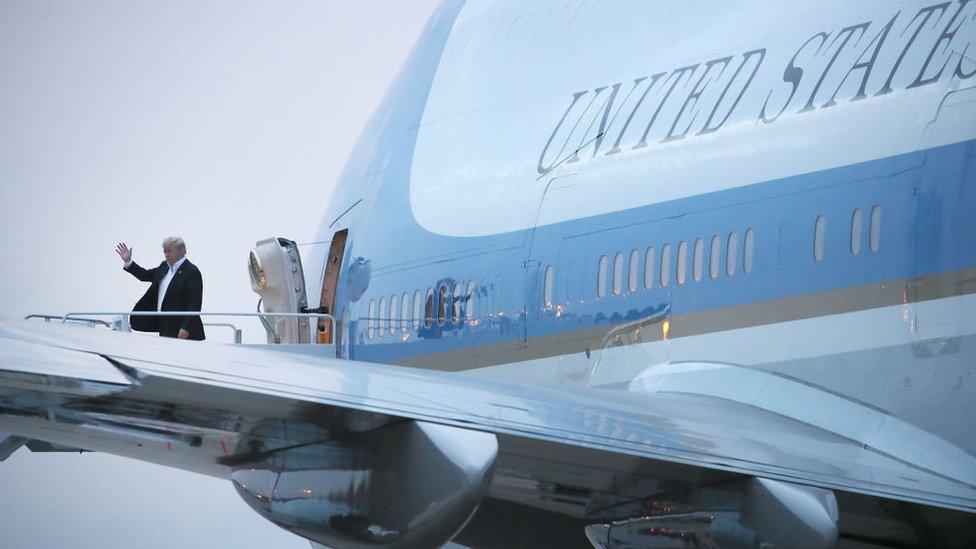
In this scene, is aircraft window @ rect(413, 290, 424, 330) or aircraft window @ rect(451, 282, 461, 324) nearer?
aircraft window @ rect(451, 282, 461, 324)

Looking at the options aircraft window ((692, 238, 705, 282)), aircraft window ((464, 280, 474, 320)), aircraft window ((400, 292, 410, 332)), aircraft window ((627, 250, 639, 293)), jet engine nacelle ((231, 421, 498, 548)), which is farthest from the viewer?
aircraft window ((400, 292, 410, 332))

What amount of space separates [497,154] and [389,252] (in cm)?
158

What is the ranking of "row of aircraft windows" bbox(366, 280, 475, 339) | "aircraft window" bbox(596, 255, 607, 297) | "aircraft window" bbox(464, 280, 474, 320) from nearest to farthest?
"aircraft window" bbox(596, 255, 607, 297) < "aircraft window" bbox(464, 280, 474, 320) < "row of aircraft windows" bbox(366, 280, 475, 339)

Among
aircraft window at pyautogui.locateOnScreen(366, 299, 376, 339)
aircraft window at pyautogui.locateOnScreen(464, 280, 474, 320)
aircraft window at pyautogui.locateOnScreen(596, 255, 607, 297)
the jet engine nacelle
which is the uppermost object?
aircraft window at pyautogui.locateOnScreen(596, 255, 607, 297)

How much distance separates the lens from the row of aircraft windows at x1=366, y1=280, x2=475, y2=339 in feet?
32.8

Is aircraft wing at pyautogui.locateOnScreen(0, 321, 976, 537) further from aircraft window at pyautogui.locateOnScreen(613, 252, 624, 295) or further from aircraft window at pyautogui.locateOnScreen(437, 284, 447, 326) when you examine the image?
aircraft window at pyautogui.locateOnScreen(437, 284, 447, 326)

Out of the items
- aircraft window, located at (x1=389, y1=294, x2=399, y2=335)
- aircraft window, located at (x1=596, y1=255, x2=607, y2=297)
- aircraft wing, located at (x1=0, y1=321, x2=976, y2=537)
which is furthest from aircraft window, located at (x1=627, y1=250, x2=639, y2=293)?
aircraft window, located at (x1=389, y1=294, x2=399, y2=335)

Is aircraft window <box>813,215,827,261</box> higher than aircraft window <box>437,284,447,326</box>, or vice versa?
aircraft window <box>813,215,827,261</box>

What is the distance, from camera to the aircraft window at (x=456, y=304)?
33.0 ft

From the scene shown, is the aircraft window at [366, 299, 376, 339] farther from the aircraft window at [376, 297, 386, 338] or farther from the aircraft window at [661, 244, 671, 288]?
the aircraft window at [661, 244, 671, 288]

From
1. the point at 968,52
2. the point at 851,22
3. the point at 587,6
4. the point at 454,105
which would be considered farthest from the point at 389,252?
the point at 968,52

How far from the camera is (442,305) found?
10.4 metres

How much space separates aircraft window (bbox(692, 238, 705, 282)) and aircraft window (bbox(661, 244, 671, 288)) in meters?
0.23

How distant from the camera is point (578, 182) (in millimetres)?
8906
